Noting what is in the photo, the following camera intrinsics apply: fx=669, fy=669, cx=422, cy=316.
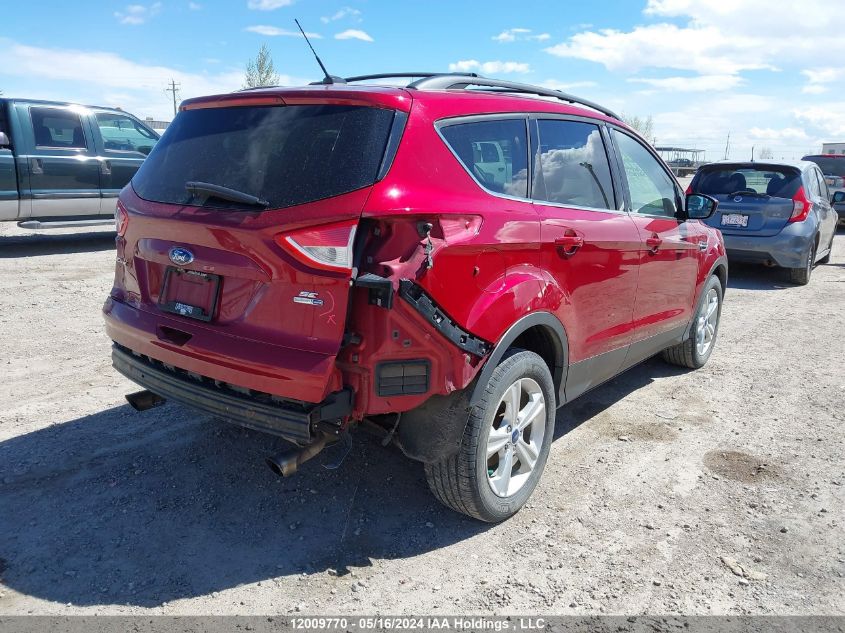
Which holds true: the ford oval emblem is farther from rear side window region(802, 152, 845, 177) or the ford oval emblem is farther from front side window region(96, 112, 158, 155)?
rear side window region(802, 152, 845, 177)

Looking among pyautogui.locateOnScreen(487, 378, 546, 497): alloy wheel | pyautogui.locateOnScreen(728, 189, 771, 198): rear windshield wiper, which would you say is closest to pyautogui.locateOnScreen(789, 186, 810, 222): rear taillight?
pyautogui.locateOnScreen(728, 189, 771, 198): rear windshield wiper

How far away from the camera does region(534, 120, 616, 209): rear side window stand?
3494mm

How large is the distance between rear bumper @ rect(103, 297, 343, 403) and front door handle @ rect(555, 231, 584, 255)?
1.39 m

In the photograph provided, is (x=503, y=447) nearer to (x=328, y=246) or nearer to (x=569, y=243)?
(x=569, y=243)

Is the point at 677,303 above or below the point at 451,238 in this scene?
below

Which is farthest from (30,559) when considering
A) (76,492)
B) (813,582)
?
(813,582)

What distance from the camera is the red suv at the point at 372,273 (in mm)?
2584

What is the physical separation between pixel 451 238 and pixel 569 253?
96 cm

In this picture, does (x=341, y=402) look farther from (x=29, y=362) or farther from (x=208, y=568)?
(x=29, y=362)

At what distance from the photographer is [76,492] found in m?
3.36

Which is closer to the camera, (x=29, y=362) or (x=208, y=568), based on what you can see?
(x=208, y=568)

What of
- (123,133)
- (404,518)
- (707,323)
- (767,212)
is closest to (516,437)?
(404,518)

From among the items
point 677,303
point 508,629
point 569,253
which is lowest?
point 508,629

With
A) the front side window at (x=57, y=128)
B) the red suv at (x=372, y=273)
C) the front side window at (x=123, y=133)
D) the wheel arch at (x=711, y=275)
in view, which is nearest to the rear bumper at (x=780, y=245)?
the wheel arch at (x=711, y=275)
